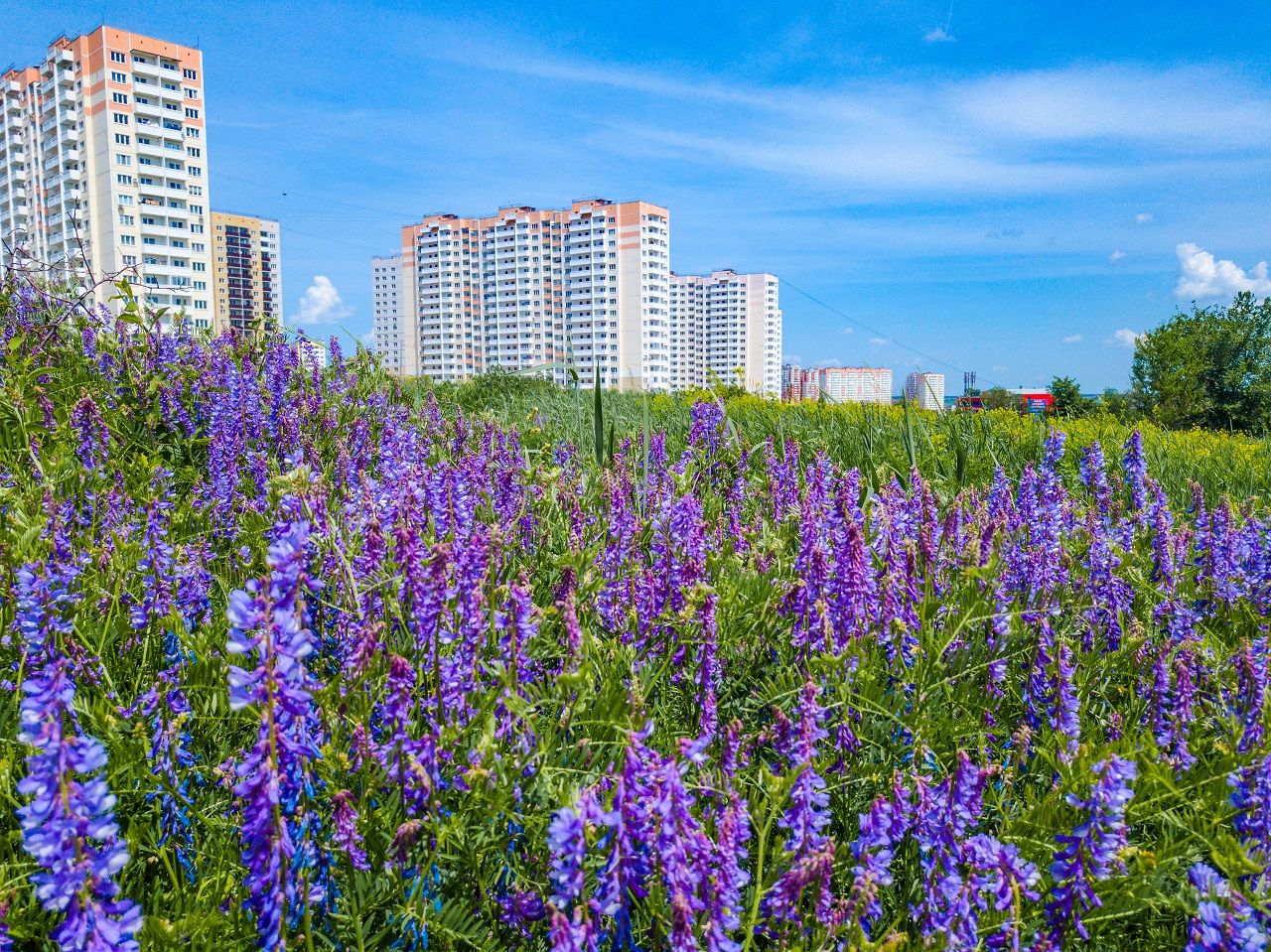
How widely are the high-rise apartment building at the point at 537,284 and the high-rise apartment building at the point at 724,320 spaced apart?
2769cm

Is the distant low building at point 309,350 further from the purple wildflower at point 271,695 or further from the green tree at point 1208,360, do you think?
the green tree at point 1208,360

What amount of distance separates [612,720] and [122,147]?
114 metres

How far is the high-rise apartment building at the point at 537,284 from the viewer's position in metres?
148

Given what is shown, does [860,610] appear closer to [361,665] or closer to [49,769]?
[361,665]

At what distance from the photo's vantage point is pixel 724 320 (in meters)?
192

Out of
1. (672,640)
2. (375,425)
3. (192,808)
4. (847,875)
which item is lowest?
(847,875)

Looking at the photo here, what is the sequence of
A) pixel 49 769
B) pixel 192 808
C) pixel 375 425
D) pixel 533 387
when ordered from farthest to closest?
pixel 533 387
pixel 375 425
pixel 192 808
pixel 49 769

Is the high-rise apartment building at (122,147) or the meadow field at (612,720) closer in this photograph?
the meadow field at (612,720)

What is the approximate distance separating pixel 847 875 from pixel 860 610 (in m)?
0.77

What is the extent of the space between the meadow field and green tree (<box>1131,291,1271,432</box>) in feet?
284

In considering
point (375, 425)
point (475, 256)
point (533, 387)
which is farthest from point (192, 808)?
point (475, 256)

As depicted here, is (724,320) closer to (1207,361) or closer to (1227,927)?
(1207,361)

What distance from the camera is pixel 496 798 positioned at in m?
1.68

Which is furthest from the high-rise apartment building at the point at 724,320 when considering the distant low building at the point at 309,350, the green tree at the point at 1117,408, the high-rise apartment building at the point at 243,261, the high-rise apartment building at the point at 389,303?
the distant low building at the point at 309,350
